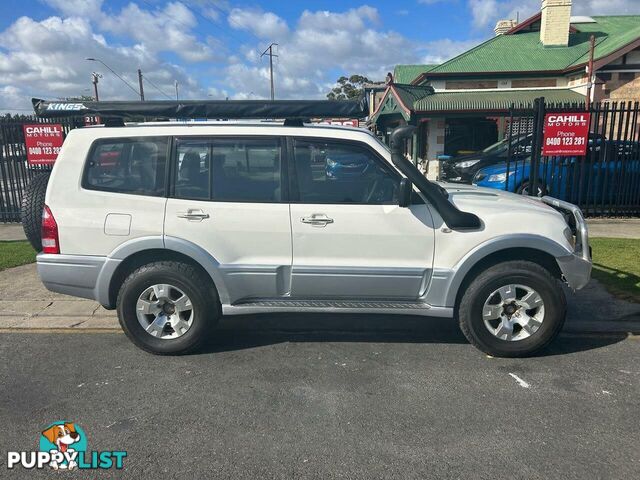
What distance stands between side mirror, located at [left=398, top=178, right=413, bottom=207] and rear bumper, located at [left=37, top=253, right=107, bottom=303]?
2.43m

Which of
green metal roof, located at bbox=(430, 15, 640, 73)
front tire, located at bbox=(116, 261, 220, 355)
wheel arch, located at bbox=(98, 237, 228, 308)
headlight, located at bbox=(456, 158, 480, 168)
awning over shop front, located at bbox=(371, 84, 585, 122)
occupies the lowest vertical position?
front tire, located at bbox=(116, 261, 220, 355)

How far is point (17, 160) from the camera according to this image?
32.9 feet

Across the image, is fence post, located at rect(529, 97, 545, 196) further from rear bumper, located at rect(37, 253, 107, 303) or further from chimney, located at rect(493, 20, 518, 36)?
chimney, located at rect(493, 20, 518, 36)

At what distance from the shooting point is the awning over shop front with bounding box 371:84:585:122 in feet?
63.8

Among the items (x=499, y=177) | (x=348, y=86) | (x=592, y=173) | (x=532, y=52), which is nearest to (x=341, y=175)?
(x=499, y=177)

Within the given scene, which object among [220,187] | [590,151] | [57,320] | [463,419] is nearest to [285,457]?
[463,419]

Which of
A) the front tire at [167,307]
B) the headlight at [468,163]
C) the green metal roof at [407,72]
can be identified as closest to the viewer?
the front tire at [167,307]

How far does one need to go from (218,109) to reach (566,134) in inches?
283

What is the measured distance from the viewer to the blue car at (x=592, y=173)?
967 centimetres

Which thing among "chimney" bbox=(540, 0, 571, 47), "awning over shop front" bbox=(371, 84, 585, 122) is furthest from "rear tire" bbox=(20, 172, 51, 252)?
"chimney" bbox=(540, 0, 571, 47)

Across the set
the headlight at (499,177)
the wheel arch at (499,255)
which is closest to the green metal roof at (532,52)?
the headlight at (499,177)

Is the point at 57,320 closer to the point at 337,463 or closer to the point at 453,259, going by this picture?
the point at 337,463

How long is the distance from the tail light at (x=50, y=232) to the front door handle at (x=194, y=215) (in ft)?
3.44

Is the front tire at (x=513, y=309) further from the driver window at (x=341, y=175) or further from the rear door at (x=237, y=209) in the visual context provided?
the rear door at (x=237, y=209)
